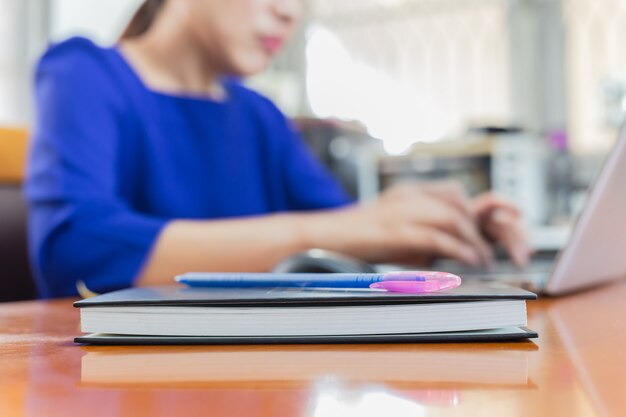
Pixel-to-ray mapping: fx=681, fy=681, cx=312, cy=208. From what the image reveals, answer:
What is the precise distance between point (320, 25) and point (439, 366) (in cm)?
329

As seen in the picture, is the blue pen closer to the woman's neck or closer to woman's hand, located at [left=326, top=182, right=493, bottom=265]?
woman's hand, located at [left=326, top=182, right=493, bottom=265]

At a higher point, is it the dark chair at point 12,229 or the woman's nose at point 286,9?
the woman's nose at point 286,9

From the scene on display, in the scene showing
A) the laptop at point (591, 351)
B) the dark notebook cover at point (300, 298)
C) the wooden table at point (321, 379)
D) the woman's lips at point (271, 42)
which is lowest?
the laptop at point (591, 351)

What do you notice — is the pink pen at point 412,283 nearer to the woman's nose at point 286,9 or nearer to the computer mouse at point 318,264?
the computer mouse at point 318,264

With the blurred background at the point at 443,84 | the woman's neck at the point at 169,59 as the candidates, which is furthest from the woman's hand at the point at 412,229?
the blurred background at the point at 443,84

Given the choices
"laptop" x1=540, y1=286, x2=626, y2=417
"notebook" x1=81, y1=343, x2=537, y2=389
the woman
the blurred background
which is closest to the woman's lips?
the woman

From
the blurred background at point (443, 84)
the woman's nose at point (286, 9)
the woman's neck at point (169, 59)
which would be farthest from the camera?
the blurred background at point (443, 84)

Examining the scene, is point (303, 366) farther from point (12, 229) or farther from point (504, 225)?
point (12, 229)

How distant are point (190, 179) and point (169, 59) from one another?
0.19 m

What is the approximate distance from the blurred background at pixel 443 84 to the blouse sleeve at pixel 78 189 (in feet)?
5.28

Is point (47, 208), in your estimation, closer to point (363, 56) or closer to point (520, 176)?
point (520, 176)

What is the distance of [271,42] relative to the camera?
948 mm

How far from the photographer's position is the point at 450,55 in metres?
3.11

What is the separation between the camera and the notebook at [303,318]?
30cm
